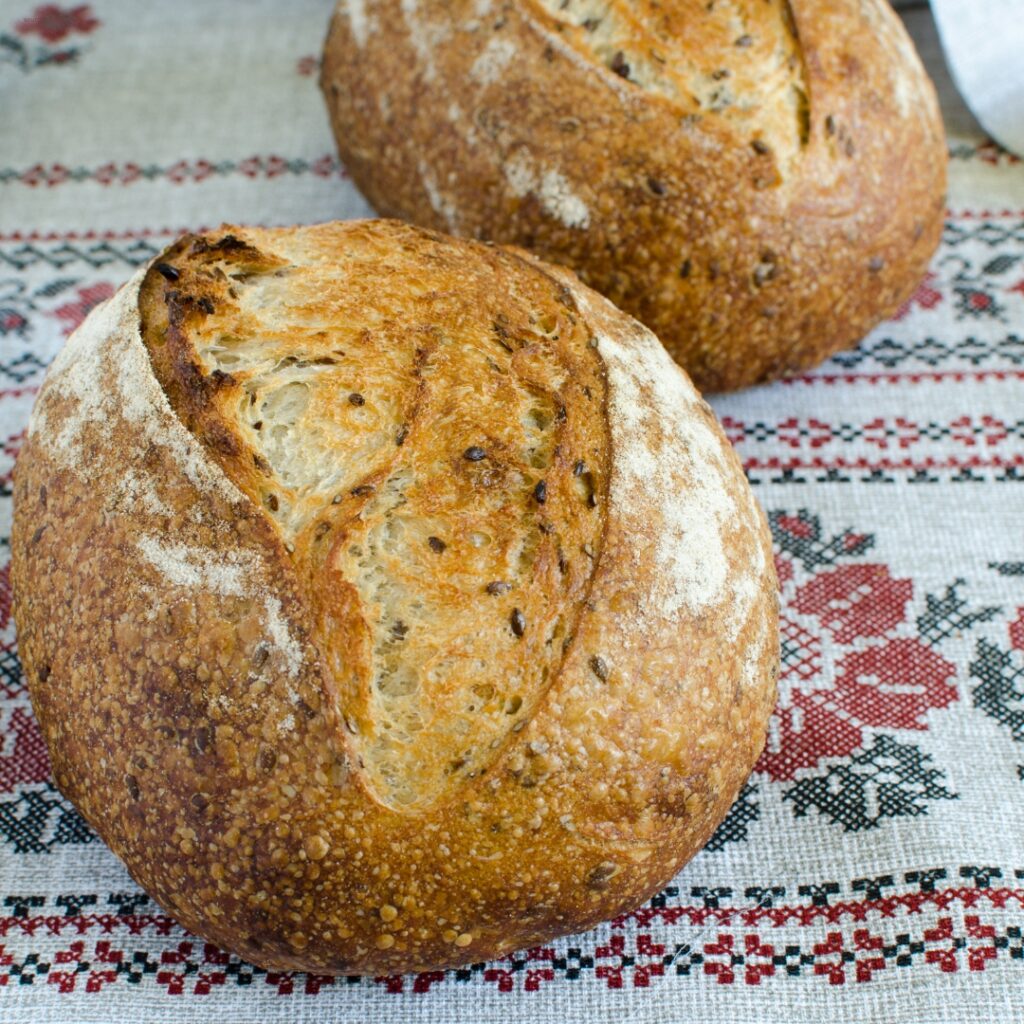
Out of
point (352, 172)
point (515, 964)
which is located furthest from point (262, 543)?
point (352, 172)

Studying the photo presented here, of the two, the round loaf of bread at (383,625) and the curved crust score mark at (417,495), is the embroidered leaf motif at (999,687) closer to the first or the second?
the round loaf of bread at (383,625)

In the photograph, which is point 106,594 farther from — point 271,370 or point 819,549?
point 819,549

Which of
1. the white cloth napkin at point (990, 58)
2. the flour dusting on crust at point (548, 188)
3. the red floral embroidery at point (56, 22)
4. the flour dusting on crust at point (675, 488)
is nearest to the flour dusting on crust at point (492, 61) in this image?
the flour dusting on crust at point (548, 188)

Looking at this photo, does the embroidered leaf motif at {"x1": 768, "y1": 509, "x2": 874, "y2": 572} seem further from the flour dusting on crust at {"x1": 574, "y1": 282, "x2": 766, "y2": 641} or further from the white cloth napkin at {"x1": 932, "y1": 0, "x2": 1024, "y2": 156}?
the white cloth napkin at {"x1": 932, "y1": 0, "x2": 1024, "y2": 156}

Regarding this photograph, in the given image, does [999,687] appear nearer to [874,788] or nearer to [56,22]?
[874,788]

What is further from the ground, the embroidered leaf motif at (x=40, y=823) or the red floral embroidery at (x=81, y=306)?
the red floral embroidery at (x=81, y=306)

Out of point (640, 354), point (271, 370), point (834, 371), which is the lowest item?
point (834, 371)
